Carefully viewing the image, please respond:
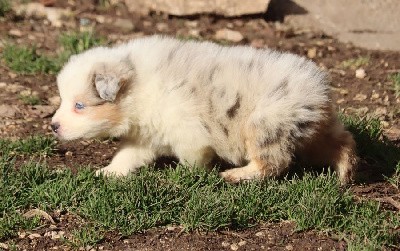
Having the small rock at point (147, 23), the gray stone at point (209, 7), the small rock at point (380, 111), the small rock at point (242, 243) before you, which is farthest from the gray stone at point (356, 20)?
the small rock at point (242, 243)

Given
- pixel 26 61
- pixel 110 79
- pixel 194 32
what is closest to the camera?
pixel 110 79

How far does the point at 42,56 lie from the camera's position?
814 cm

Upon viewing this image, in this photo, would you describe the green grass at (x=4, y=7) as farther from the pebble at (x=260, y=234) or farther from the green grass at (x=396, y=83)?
the pebble at (x=260, y=234)

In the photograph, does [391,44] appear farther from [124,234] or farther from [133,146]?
[124,234]

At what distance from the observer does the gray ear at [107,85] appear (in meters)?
5.50

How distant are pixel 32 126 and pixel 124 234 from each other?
2.30m

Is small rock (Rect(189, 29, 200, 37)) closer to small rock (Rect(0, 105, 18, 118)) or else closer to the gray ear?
small rock (Rect(0, 105, 18, 118))

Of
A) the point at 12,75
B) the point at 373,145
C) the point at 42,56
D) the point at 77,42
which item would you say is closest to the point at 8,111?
the point at 12,75

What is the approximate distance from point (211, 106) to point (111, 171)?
963 millimetres

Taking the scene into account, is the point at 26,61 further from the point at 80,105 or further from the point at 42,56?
the point at 80,105

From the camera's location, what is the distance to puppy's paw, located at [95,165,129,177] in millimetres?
5656

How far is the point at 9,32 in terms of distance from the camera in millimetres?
8867

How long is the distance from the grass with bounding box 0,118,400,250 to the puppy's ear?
1.88 ft

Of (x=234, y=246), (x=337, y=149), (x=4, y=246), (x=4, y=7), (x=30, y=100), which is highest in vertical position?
(x=4, y=7)
